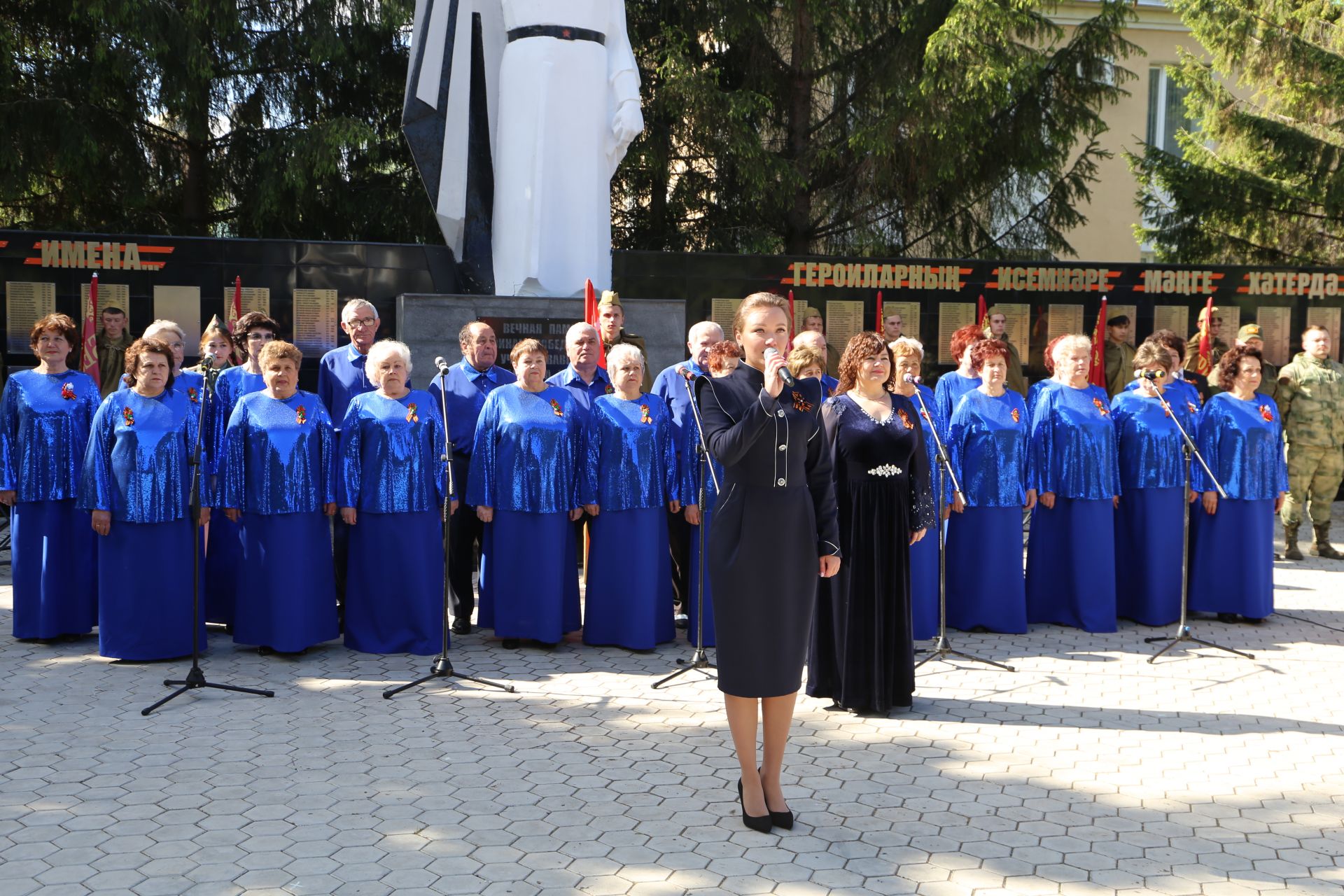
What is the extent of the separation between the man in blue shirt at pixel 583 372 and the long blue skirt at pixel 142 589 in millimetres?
2302

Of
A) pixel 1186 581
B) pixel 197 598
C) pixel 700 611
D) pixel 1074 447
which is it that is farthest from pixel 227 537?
pixel 1186 581

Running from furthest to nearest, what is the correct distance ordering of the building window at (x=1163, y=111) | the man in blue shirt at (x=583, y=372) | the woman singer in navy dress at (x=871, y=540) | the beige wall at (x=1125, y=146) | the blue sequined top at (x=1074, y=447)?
1. the building window at (x=1163, y=111)
2. the beige wall at (x=1125, y=146)
3. the blue sequined top at (x=1074, y=447)
4. the man in blue shirt at (x=583, y=372)
5. the woman singer in navy dress at (x=871, y=540)

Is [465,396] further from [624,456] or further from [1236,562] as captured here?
[1236,562]

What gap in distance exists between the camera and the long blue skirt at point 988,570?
816cm

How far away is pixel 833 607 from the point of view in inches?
247

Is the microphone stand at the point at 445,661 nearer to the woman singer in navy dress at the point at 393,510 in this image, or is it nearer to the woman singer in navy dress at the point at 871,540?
the woman singer in navy dress at the point at 393,510

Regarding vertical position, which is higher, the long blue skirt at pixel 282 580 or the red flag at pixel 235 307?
the red flag at pixel 235 307

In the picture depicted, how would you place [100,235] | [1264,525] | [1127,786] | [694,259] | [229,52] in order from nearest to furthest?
[1127,786], [1264,525], [100,235], [694,259], [229,52]

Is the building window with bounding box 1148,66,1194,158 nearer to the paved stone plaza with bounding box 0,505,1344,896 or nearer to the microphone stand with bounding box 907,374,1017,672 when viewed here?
the microphone stand with bounding box 907,374,1017,672

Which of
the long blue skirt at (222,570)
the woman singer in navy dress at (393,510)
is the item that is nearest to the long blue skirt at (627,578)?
the woman singer in navy dress at (393,510)

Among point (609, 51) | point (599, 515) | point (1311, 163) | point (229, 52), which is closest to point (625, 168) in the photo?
point (229, 52)

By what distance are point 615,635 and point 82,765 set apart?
308 centimetres

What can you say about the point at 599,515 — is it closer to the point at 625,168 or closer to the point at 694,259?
the point at 694,259

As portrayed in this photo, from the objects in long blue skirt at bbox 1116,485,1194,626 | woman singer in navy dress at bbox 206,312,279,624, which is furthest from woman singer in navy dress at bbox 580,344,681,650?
long blue skirt at bbox 1116,485,1194,626
